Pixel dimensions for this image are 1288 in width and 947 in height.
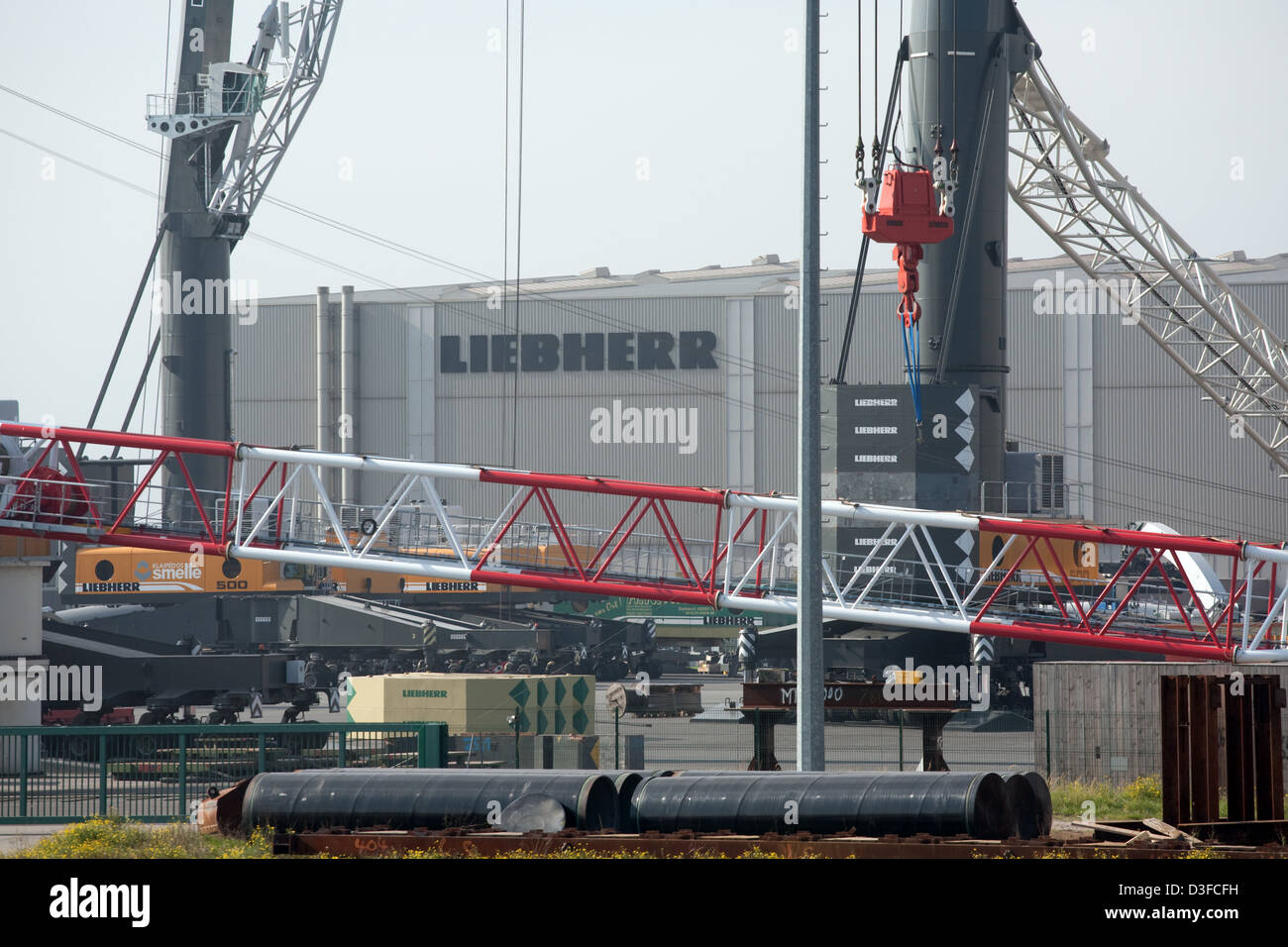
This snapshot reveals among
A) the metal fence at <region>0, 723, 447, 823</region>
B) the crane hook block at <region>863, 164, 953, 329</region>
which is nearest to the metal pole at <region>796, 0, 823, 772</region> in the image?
the metal fence at <region>0, 723, 447, 823</region>

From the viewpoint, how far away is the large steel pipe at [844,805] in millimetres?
14148

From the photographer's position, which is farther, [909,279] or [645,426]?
[645,426]

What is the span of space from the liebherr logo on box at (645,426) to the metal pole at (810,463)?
5940 centimetres

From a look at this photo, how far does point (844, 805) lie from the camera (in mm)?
14211

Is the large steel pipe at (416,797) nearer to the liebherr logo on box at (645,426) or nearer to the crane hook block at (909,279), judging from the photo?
the crane hook block at (909,279)

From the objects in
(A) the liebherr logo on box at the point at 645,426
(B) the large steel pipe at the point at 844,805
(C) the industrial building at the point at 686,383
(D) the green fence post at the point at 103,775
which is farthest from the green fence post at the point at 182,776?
(A) the liebherr logo on box at the point at 645,426

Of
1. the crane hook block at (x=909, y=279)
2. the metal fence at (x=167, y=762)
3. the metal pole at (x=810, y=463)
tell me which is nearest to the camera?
the metal pole at (x=810, y=463)

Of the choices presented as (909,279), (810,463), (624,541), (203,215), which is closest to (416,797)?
(810,463)

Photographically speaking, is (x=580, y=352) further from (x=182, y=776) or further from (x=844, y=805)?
(x=844, y=805)

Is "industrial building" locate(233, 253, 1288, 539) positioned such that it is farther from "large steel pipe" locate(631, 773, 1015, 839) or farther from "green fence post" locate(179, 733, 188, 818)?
"large steel pipe" locate(631, 773, 1015, 839)

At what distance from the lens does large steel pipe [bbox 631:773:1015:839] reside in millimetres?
14148

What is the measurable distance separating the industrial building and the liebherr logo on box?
0.08 metres

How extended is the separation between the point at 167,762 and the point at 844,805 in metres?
12.1
